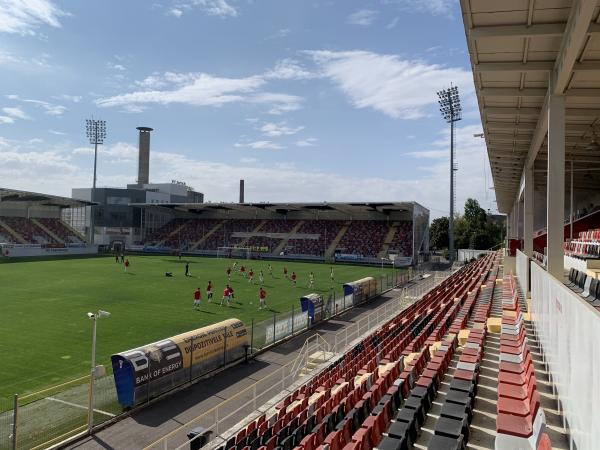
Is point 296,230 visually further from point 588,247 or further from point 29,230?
point 588,247

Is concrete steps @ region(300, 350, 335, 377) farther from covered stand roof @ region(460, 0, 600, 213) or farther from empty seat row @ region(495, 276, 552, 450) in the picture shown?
covered stand roof @ region(460, 0, 600, 213)

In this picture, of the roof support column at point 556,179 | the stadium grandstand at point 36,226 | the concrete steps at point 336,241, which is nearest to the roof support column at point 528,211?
the roof support column at point 556,179

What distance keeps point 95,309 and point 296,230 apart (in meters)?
43.2

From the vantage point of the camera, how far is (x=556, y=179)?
407 inches

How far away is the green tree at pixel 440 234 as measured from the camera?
253ft

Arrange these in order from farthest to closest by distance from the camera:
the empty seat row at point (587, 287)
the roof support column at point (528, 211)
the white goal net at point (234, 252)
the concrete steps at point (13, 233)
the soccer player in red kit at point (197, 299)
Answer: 1. the white goal net at point (234, 252)
2. the concrete steps at point (13, 233)
3. the soccer player in red kit at point (197, 299)
4. the roof support column at point (528, 211)
5. the empty seat row at point (587, 287)

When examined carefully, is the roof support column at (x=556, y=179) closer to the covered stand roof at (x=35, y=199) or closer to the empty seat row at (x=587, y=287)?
the empty seat row at (x=587, y=287)

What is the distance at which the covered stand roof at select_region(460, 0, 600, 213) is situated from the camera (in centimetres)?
762

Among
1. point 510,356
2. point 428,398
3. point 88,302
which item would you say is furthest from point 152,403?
point 88,302

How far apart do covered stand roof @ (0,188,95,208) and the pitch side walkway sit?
4763 cm

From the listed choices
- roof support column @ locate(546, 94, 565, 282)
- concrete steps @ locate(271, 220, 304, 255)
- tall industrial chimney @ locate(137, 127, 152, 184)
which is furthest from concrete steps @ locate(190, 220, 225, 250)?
roof support column @ locate(546, 94, 565, 282)

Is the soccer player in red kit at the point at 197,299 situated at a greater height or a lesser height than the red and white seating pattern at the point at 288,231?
lesser

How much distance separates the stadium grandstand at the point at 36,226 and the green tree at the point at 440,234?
54.1 m

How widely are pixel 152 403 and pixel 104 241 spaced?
65203 mm
